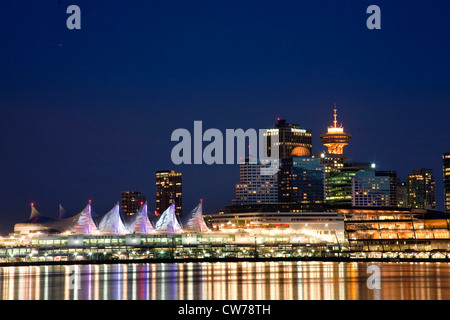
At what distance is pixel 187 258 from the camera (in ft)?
636

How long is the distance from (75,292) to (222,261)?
107m

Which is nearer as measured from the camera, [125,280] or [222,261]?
[125,280]

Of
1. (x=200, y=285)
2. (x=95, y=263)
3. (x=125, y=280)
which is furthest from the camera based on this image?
(x=95, y=263)

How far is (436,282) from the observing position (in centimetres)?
10319
